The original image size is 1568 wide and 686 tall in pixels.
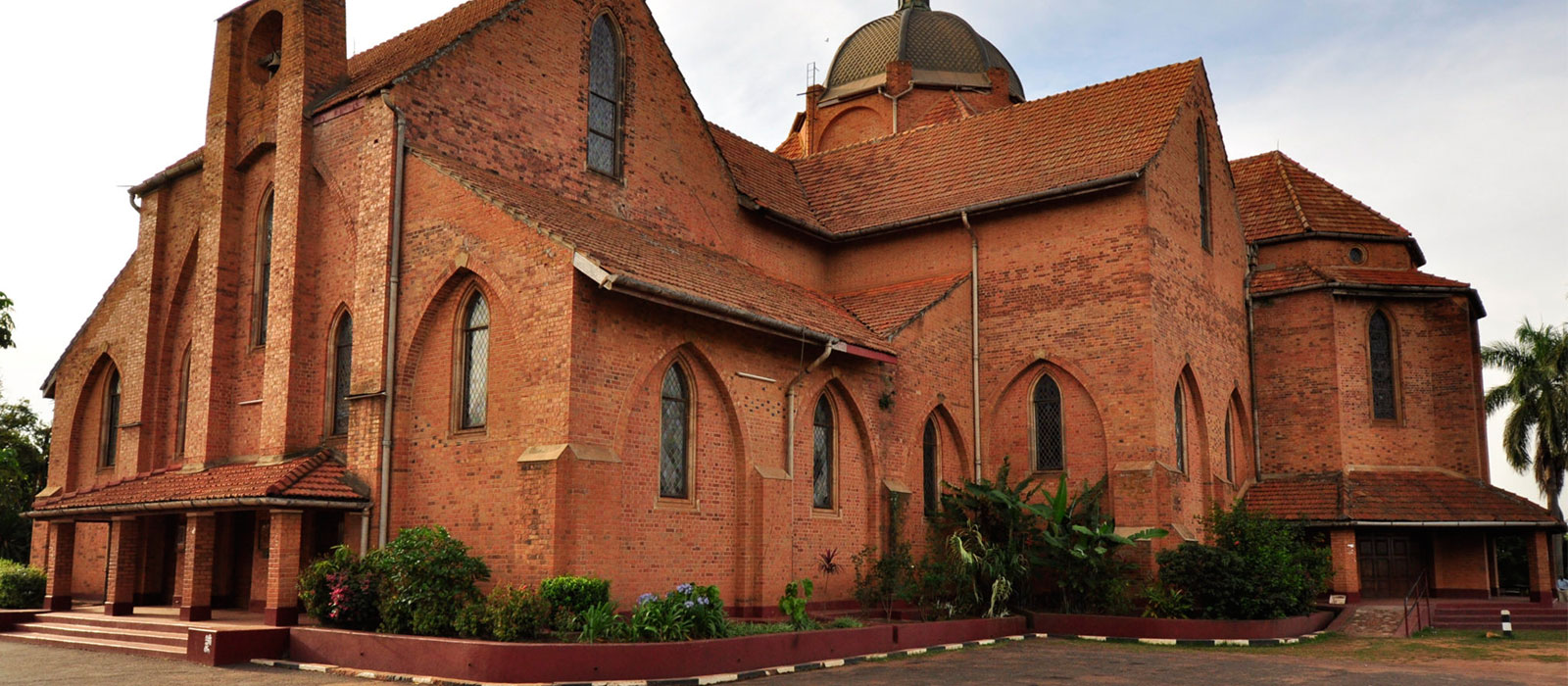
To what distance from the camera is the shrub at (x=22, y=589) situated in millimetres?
18969

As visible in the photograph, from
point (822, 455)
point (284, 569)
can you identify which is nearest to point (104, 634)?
point (284, 569)

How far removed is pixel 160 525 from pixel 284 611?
6117 millimetres

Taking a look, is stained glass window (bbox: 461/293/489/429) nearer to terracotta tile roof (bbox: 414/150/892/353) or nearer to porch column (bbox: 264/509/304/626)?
terracotta tile roof (bbox: 414/150/892/353)

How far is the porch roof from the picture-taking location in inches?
572

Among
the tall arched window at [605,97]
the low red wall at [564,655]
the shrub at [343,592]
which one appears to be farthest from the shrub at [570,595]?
the tall arched window at [605,97]

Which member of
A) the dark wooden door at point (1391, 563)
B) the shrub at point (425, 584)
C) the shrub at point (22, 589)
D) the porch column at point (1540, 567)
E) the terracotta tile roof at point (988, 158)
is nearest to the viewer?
the shrub at point (425, 584)

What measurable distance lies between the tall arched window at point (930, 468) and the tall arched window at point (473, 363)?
27.0 ft

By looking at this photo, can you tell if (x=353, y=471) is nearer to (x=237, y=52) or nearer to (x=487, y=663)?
(x=487, y=663)

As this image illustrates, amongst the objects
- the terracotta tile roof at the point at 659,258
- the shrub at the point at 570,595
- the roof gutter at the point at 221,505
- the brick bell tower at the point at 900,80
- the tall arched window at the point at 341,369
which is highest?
the brick bell tower at the point at 900,80

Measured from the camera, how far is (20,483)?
3634 cm

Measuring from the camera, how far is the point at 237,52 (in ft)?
63.9

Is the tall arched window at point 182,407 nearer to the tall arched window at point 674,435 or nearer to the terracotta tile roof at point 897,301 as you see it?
the tall arched window at point 674,435

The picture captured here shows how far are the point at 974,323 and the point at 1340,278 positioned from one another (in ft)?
27.7

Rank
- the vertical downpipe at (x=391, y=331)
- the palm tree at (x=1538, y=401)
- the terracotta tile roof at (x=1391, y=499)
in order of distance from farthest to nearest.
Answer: the palm tree at (x=1538, y=401)
the terracotta tile roof at (x=1391, y=499)
the vertical downpipe at (x=391, y=331)
